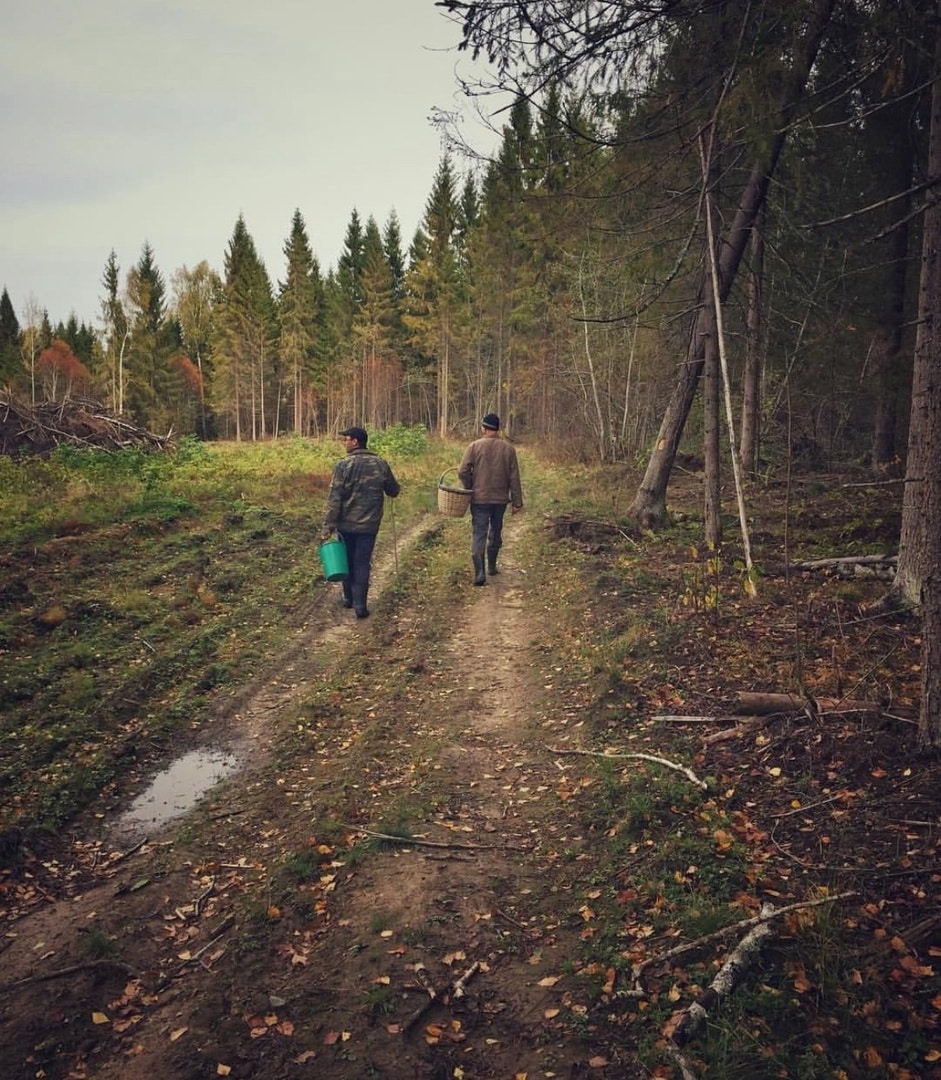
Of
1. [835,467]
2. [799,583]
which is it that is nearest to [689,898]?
[799,583]

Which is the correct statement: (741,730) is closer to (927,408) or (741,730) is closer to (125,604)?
(927,408)

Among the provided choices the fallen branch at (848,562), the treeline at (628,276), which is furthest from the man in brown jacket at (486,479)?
the fallen branch at (848,562)

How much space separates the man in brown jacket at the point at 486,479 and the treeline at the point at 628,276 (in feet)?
8.32

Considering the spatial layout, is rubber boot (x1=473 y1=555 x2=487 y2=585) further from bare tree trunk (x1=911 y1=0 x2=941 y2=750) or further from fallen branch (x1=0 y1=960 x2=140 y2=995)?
fallen branch (x1=0 y1=960 x2=140 y2=995)

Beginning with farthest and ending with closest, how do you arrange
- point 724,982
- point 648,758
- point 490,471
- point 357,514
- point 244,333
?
point 244,333 < point 490,471 < point 357,514 < point 648,758 < point 724,982

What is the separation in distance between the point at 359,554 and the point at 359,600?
24.2 inches

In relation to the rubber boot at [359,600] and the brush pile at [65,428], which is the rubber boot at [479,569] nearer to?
the rubber boot at [359,600]

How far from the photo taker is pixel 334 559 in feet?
30.4

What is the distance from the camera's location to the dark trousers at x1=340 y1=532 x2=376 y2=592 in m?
9.48

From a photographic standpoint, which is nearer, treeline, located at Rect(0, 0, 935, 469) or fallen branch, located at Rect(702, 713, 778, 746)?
fallen branch, located at Rect(702, 713, 778, 746)

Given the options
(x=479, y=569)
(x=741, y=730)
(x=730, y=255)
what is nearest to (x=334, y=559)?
(x=479, y=569)

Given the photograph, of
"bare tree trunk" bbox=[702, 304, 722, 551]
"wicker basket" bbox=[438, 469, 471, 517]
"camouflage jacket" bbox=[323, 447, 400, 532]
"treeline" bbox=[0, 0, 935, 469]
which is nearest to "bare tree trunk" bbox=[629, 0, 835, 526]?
"treeline" bbox=[0, 0, 935, 469]

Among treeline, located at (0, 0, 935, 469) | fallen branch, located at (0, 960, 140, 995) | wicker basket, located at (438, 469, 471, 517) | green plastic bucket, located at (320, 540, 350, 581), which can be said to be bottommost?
fallen branch, located at (0, 960, 140, 995)

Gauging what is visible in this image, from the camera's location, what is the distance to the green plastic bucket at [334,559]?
9227 millimetres
